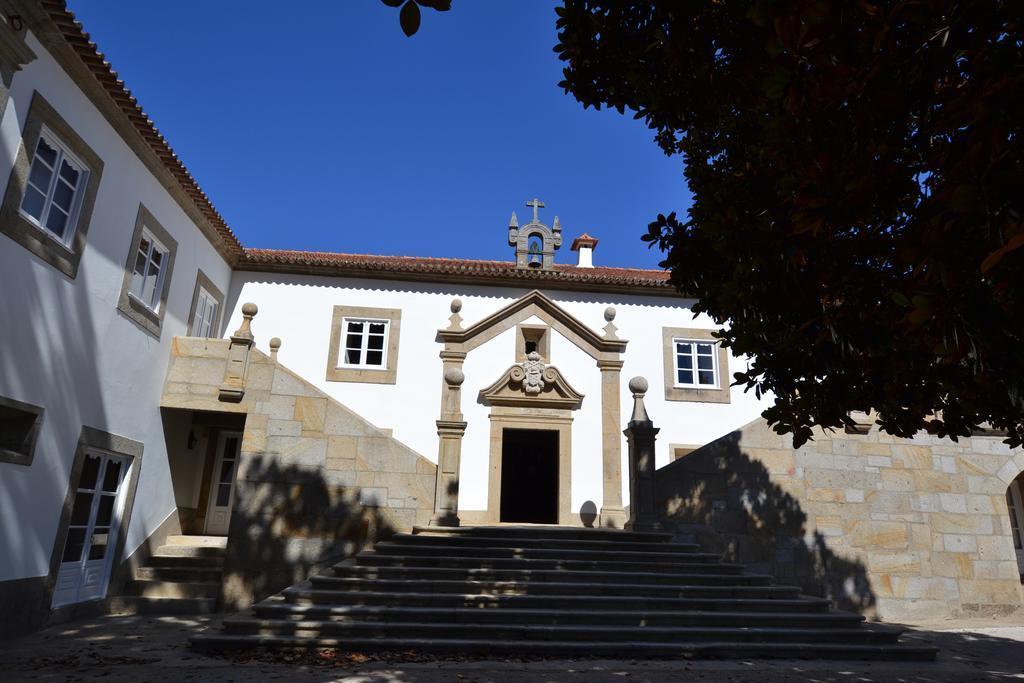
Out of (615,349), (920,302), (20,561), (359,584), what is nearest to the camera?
(920,302)

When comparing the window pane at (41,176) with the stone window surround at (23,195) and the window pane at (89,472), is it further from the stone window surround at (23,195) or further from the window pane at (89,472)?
the window pane at (89,472)

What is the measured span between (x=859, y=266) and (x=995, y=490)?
917 cm

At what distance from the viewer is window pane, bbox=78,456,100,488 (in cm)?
835

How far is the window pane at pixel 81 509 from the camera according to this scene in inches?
324

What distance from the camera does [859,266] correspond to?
13.8 ft

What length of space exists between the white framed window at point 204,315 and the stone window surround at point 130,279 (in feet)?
4.17

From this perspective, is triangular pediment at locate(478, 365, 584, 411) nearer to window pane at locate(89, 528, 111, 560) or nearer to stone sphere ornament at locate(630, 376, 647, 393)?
stone sphere ornament at locate(630, 376, 647, 393)

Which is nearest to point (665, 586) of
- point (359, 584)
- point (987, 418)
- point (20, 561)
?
point (359, 584)

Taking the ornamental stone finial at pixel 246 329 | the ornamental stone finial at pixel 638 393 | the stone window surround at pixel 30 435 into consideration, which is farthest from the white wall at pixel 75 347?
the ornamental stone finial at pixel 638 393

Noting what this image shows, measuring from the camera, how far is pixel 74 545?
8273 millimetres

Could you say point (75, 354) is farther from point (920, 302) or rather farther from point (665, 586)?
point (920, 302)

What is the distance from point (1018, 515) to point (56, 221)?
66.0 ft

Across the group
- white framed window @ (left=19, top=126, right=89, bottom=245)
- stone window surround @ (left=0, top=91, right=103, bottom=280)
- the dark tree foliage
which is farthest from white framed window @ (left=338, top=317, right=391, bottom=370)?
the dark tree foliage

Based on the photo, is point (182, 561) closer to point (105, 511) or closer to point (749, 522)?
point (105, 511)
